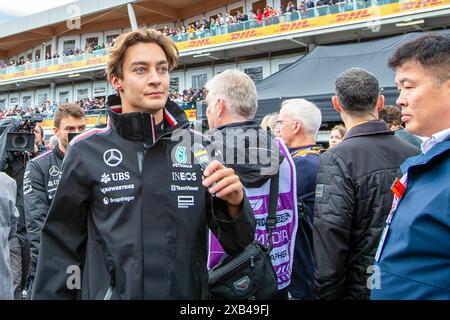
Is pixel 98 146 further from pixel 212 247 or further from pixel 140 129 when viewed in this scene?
pixel 212 247

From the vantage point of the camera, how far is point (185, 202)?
1.47 metres

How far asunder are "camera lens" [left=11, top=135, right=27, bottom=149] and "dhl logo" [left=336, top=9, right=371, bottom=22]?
14203 mm

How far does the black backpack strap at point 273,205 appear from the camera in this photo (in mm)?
1974

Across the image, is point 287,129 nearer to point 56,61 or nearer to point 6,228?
point 6,228

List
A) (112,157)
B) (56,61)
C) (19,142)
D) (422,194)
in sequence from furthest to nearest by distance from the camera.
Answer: (56,61), (19,142), (112,157), (422,194)

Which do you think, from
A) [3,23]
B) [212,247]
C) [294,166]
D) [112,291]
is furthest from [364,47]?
[3,23]

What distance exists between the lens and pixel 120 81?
64.9 inches

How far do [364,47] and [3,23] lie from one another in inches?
1169

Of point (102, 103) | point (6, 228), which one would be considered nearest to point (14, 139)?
point (6, 228)

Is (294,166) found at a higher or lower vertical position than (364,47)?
lower

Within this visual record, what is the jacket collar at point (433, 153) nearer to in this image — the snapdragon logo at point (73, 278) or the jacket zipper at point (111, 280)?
the jacket zipper at point (111, 280)

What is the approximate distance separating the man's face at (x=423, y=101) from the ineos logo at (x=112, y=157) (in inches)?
44.5

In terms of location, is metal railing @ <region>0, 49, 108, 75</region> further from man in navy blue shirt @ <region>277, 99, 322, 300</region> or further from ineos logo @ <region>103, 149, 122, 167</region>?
ineos logo @ <region>103, 149, 122, 167</region>

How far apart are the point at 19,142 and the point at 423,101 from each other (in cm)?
300
